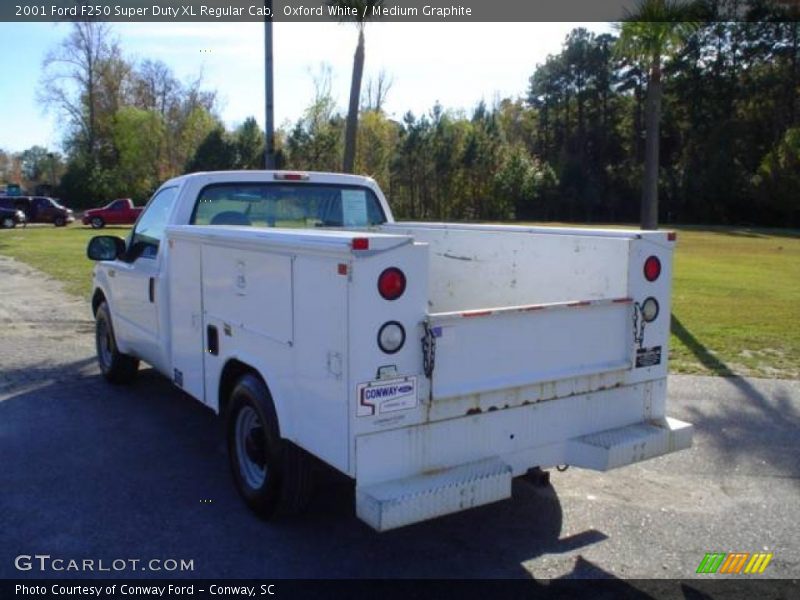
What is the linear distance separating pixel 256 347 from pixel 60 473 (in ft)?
6.76

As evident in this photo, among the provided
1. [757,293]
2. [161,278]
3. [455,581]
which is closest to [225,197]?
[161,278]

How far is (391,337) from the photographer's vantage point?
348cm

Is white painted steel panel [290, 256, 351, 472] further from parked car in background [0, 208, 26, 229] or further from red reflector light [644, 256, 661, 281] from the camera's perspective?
parked car in background [0, 208, 26, 229]

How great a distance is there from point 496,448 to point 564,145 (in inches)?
2976

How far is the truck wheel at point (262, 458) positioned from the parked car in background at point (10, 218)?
43543 millimetres

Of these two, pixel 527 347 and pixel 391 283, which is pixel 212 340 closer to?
pixel 391 283

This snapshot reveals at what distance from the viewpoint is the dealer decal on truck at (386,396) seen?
3.41 metres

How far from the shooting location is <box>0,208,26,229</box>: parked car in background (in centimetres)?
4269

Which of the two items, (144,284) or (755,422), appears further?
(755,422)

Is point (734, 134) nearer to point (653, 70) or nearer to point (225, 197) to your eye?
point (653, 70)

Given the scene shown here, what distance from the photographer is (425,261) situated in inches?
140

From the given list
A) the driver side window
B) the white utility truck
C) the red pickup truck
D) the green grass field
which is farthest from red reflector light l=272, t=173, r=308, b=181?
the red pickup truck

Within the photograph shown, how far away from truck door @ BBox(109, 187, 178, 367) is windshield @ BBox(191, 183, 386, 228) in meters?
0.37

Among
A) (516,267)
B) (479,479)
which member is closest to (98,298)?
(516,267)
